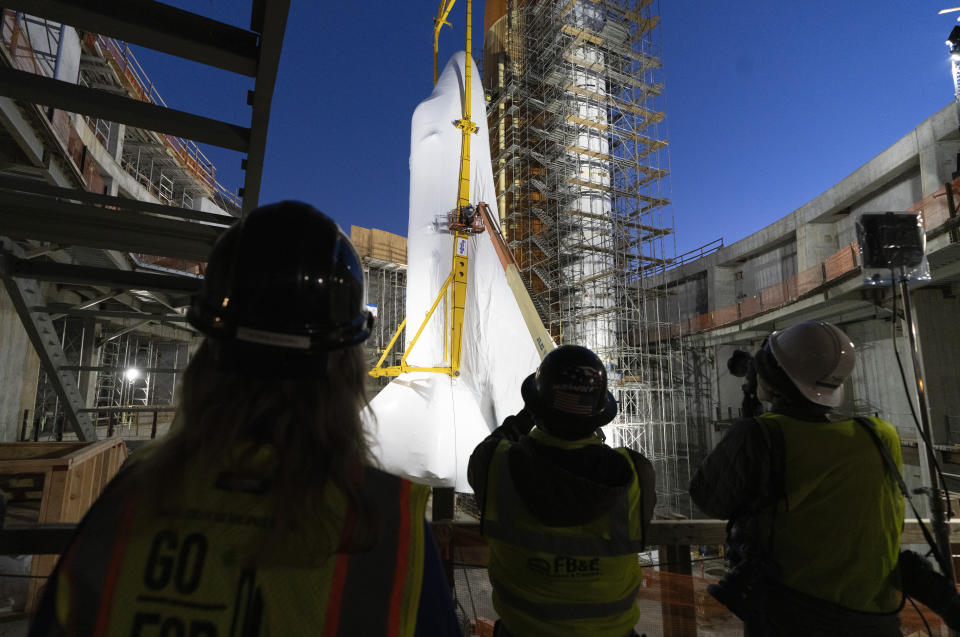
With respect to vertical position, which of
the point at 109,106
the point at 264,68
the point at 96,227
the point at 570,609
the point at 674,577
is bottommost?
the point at 674,577

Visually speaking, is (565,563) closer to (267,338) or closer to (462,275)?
(267,338)

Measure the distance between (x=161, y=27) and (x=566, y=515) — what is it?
230cm

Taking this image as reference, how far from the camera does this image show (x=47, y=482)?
3.35 m

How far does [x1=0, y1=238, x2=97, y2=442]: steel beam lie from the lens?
10.9ft

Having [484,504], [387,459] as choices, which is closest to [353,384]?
[484,504]

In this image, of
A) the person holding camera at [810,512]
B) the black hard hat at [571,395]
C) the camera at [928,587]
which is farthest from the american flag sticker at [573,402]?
the camera at [928,587]

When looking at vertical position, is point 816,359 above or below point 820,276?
below

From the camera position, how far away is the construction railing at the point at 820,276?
33.8 feet

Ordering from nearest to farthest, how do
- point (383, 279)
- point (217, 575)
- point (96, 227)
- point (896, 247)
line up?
point (217, 575)
point (896, 247)
point (96, 227)
point (383, 279)

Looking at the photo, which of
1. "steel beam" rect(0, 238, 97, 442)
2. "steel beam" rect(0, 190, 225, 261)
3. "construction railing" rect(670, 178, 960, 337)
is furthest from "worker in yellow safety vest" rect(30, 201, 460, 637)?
"construction railing" rect(670, 178, 960, 337)

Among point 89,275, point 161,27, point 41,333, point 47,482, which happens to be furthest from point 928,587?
point 41,333

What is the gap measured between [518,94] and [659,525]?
682 inches

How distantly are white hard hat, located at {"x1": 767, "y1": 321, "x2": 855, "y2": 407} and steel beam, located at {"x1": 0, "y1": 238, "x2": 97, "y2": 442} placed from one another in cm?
472

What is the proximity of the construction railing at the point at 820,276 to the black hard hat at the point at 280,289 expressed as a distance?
21.2 ft
